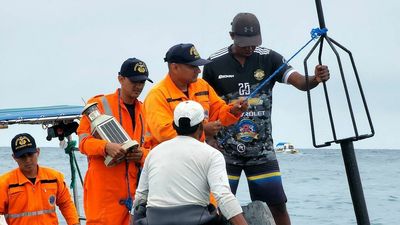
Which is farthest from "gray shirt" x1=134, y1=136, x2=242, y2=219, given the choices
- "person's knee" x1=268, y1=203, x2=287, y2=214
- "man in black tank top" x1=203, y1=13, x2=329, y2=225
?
"person's knee" x1=268, y1=203, x2=287, y2=214

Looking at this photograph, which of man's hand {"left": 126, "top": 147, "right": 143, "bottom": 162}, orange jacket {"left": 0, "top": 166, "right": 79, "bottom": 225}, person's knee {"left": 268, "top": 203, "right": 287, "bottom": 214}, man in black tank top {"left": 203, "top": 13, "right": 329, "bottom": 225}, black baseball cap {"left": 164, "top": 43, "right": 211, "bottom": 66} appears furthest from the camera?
orange jacket {"left": 0, "top": 166, "right": 79, "bottom": 225}

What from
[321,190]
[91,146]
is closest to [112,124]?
[91,146]

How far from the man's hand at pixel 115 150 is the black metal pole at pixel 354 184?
1.81 meters

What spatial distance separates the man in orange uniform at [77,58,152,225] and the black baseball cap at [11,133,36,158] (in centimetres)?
143

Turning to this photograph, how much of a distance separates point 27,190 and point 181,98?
2464 millimetres

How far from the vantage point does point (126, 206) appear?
7676mm

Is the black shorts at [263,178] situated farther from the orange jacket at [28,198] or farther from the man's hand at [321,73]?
the orange jacket at [28,198]

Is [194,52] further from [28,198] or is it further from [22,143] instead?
[28,198]

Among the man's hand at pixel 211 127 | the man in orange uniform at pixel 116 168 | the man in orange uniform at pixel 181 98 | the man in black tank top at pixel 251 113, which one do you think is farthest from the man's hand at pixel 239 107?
the man in orange uniform at pixel 116 168

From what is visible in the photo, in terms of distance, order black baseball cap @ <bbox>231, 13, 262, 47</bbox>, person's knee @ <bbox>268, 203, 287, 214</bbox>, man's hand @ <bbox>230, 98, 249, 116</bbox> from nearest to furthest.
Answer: man's hand @ <bbox>230, 98, 249, 116</bbox> → black baseball cap @ <bbox>231, 13, 262, 47</bbox> → person's knee @ <bbox>268, 203, 287, 214</bbox>

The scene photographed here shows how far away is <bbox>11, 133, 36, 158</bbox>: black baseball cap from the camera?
9.01 meters

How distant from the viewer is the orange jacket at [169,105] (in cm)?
701

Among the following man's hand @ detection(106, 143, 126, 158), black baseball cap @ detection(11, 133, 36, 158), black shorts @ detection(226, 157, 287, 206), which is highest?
black baseball cap @ detection(11, 133, 36, 158)

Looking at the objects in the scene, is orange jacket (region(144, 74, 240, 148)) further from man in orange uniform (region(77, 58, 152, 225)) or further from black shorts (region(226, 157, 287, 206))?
black shorts (region(226, 157, 287, 206))
